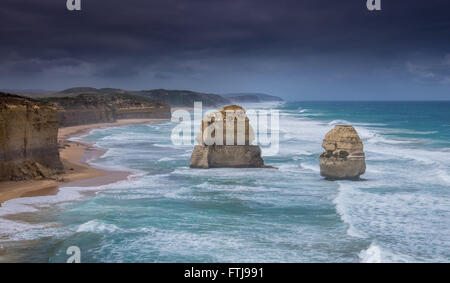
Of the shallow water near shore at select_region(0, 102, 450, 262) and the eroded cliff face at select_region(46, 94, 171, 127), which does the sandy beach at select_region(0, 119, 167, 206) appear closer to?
the shallow water near shore at select_region(0, 102, 450, 262)

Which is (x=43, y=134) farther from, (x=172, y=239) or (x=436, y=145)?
(x=436, y=145)

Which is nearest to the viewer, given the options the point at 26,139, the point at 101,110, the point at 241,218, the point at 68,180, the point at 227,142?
the point at 241,218

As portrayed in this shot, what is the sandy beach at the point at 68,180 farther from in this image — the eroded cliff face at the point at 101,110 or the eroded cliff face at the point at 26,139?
the eroded cliff face at the point at 101,110

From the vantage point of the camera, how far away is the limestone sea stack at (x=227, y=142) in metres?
27.7

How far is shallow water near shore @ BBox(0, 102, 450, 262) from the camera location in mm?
14117

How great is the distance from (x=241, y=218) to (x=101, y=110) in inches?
2605

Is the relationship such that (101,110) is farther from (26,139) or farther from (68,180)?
(68,180)

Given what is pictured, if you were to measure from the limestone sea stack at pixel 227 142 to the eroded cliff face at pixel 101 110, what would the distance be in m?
44.0

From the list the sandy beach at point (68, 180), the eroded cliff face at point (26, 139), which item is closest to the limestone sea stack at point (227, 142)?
the sandy beach at point (68, 180)

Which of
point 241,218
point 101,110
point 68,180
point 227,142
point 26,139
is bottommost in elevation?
point 241,218

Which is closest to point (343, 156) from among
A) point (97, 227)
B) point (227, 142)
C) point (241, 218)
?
point (227, 142)

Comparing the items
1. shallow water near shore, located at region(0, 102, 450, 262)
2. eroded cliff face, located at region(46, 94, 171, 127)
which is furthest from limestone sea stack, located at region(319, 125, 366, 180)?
eroded cliff face, located at region(46, 94, 171, 127)

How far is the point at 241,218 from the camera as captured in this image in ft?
58.7
